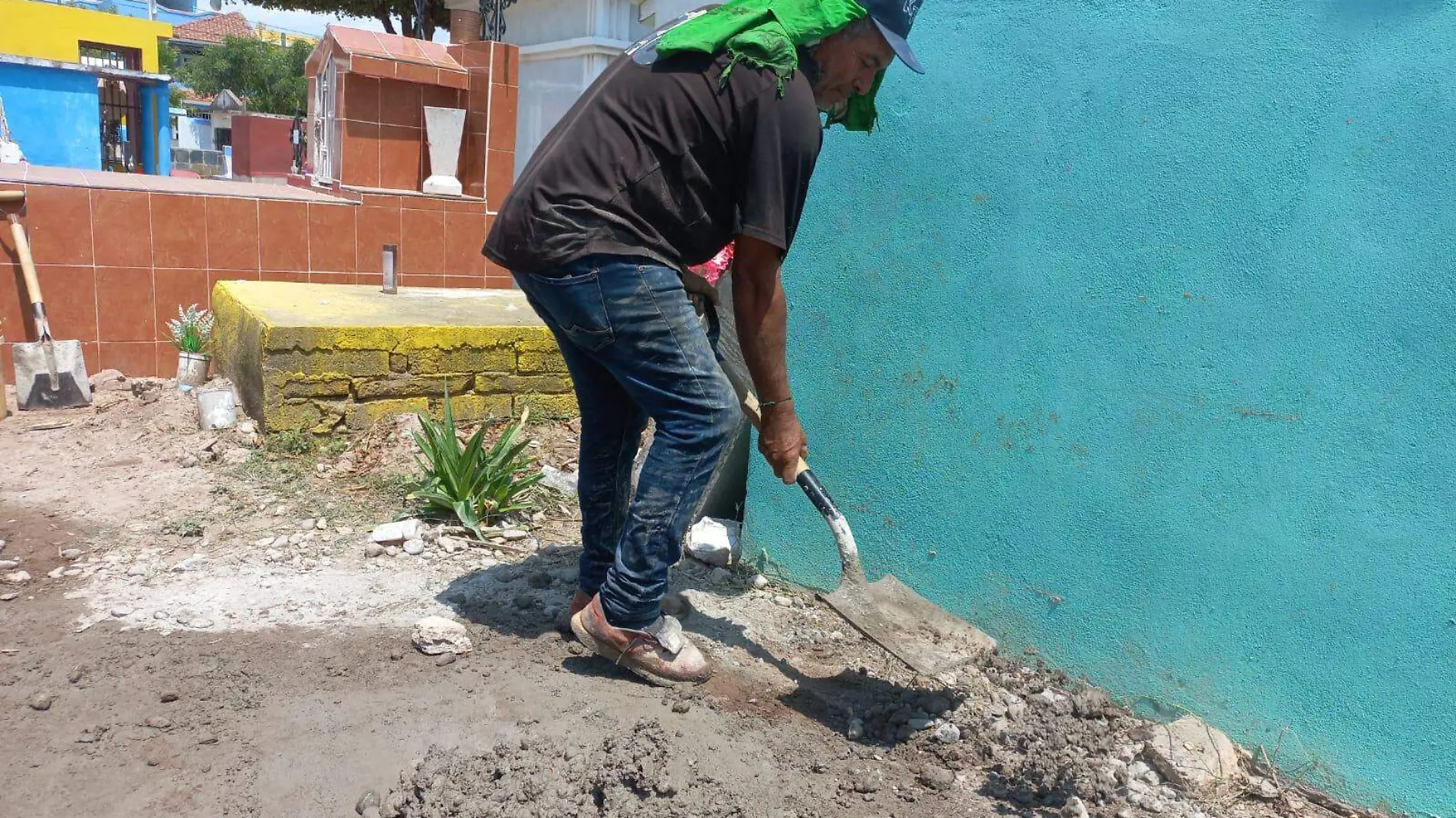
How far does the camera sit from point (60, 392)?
217 inches

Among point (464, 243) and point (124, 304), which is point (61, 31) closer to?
point (464, 243)

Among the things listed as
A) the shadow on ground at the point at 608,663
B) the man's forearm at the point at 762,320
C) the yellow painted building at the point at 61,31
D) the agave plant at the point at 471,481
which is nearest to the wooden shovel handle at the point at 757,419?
the man's forearm at the point at 762,320

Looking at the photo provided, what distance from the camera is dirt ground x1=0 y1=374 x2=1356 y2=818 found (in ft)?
7.01

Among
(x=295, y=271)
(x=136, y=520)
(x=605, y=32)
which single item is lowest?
(x=136, y=520)

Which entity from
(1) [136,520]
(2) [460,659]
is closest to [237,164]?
(1) [136,520]

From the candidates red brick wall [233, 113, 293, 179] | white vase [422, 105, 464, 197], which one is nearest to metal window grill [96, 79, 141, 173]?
red brick wall [233, 113, 293, 179]

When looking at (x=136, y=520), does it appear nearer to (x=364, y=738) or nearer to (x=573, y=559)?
(x=573, y=559)

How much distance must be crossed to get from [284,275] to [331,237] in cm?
40

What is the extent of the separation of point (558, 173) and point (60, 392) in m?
4.62

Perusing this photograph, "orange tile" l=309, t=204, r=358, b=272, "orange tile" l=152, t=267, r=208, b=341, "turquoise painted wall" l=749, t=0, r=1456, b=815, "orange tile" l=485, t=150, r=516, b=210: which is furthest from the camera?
"orange tile" l=485, t=150, r=516, b=210

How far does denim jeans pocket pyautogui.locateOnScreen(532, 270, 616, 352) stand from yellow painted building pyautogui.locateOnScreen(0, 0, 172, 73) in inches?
822

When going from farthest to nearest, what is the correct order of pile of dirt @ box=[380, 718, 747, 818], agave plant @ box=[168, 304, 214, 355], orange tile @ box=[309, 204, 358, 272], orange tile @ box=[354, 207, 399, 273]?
orange tile @ box=[354, 207, 399, 273], orange tile @ box=[309, 204, 358, 272], agave plant @ box=[168, 304, 214, 355], pile of dirt @ box=[380, 718, 747, 818]

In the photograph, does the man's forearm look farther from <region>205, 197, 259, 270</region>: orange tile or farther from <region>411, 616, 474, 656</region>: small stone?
<region>205, 197, 259, 270</region>: orange tile

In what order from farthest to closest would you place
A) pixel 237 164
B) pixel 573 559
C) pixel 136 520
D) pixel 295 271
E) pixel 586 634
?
1. pixel 237 164
2. pixel 295 271
3. pixel 136 520
4. pixel 573 559
5. pixel 586 634
